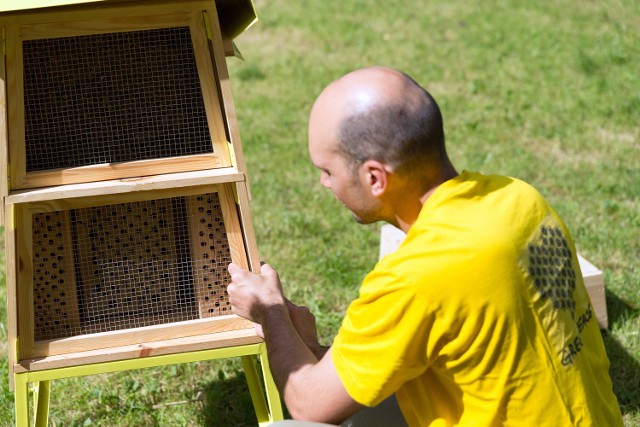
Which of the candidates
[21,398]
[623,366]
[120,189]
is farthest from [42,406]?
[623,366]

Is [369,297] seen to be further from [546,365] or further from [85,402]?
[85,402]

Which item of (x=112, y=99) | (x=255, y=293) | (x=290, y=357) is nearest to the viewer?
(x=290, y=357)

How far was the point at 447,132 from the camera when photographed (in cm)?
612

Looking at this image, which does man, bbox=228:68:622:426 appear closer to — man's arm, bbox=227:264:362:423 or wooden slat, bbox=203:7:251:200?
man's arm, bbox=227:264:362:423

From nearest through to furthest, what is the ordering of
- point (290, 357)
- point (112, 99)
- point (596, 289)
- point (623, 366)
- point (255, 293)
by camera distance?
point (290, 357) → point (255, 293) → point (112, 99) → point (623, 366) → point (596, 289)

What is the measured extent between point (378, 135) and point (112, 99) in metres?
1.04

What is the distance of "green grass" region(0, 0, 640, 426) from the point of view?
3549 millimetres

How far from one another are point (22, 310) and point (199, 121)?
0.76m

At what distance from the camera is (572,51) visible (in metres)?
7.41

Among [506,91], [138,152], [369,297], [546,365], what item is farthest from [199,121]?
[506,91]

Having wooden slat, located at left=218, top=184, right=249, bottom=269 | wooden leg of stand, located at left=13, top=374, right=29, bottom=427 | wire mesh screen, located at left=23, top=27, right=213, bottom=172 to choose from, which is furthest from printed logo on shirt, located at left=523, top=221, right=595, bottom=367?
wooden leg of stand, located at left=13, top=374, right=29, bottom=427

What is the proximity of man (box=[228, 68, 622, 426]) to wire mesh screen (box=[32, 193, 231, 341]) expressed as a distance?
2.29 ft

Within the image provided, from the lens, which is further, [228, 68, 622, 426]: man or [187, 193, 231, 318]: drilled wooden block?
[187, 193, 231, 318]: drilled wooden block

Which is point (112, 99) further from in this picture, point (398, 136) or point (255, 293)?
point (398, 136)
